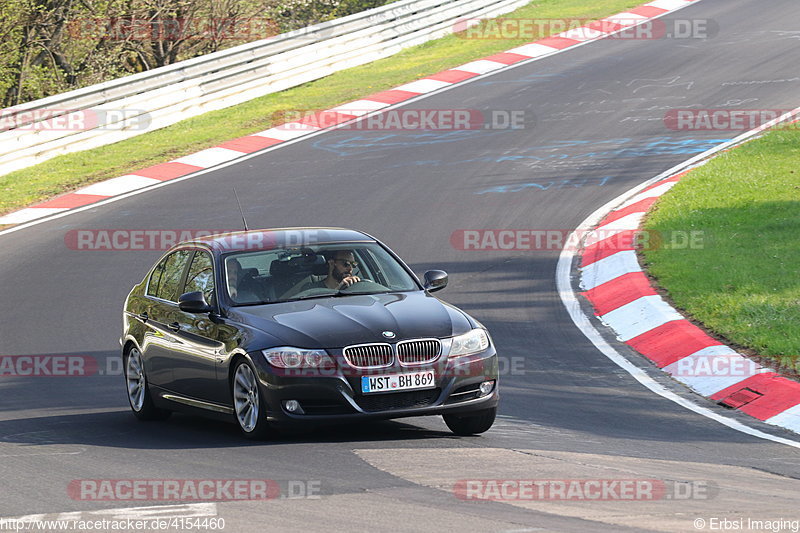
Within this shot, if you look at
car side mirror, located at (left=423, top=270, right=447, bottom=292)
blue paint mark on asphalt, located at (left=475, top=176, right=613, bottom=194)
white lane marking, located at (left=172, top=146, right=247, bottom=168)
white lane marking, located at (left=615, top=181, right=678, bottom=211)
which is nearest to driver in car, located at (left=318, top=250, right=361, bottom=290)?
car side mirror, located at (left=423, top=270, right=447, bottom=292)

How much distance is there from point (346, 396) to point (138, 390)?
278 cm

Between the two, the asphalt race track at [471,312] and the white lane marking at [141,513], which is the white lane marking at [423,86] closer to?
the asphalt race track at [471,312]

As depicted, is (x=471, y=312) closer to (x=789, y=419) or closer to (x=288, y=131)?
(x=789, y=419)

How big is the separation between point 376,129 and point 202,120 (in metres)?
3.93

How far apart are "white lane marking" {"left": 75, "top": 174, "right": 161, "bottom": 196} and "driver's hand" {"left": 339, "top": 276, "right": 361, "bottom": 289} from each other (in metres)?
10.7

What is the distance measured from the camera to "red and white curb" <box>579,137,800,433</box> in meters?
9.83

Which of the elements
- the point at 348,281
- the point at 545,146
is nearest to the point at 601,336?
the point at 348,281

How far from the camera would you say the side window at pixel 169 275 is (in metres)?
10.2

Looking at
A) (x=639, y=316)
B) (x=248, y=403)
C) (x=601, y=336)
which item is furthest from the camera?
(x=639, y=316)

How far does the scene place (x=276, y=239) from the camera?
9.81 m

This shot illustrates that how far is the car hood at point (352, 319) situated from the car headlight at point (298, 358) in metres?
0.05

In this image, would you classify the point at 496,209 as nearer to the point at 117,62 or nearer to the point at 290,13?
the point at 117,62

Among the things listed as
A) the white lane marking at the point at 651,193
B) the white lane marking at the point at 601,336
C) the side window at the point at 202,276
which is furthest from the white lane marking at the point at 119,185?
the side window at the point at 202,276

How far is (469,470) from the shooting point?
7.41 m
